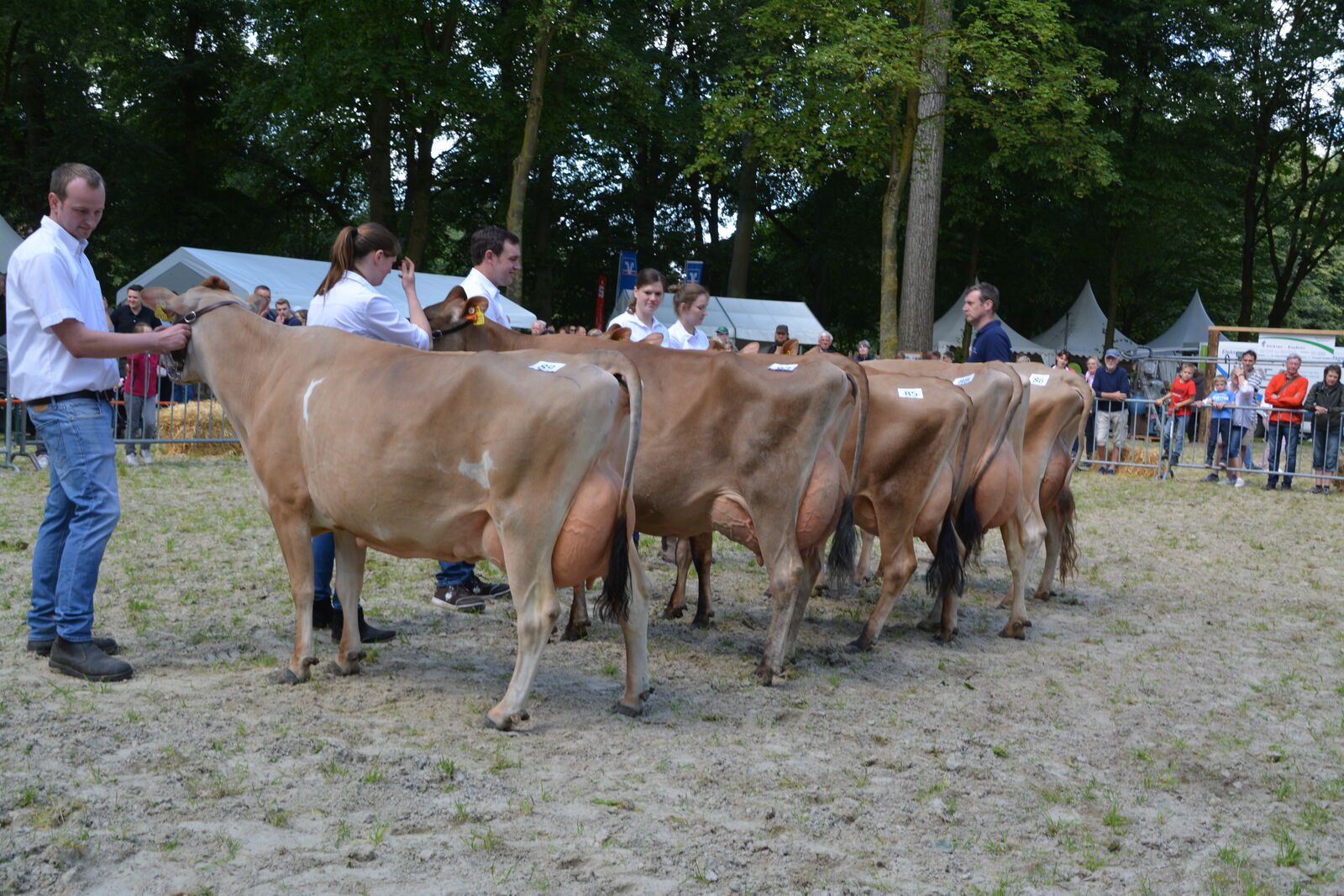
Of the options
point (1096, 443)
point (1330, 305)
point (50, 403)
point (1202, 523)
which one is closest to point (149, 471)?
point (50, 403)

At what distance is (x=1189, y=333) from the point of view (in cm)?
3425

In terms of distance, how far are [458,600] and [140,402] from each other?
8.75m

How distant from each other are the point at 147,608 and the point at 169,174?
94.2ft

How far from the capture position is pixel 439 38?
89.6 feet

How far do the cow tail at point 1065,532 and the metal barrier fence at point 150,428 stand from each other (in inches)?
376

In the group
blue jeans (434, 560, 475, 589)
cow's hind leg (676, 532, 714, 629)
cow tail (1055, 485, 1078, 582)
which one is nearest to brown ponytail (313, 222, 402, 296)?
blue jeans (434, 560, 475, 589)

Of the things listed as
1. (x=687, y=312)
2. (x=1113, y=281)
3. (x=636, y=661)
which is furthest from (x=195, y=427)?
(x=1113, y=281)

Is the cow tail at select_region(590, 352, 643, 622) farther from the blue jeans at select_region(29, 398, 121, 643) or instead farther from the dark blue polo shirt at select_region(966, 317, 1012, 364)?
the dark blue polo shirt at select_region(966, 317, 1012, 364)

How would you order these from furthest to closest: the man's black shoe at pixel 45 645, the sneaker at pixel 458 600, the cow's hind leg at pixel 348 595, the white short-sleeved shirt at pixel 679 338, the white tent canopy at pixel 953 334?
the white tent canopy at pixel 953 334, the white short-sleeved shirt at pixel 679 338, the sneaker at pixel 458 600, the cow's hind leg at pixel 348 595, the man's black shoe at pixel 45 645

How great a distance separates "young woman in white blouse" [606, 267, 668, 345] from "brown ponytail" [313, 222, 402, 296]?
8.21 feet

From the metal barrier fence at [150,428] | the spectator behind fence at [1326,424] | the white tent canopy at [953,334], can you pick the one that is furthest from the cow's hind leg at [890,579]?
the white tent canopy at [953,334]

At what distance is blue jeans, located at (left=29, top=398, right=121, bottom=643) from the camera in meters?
5.08

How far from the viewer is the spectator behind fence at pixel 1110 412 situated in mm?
18656

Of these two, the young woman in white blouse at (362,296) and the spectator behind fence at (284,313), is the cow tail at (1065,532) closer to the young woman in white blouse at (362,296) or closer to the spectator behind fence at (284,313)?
the young woman in white blouse at (362,296)
